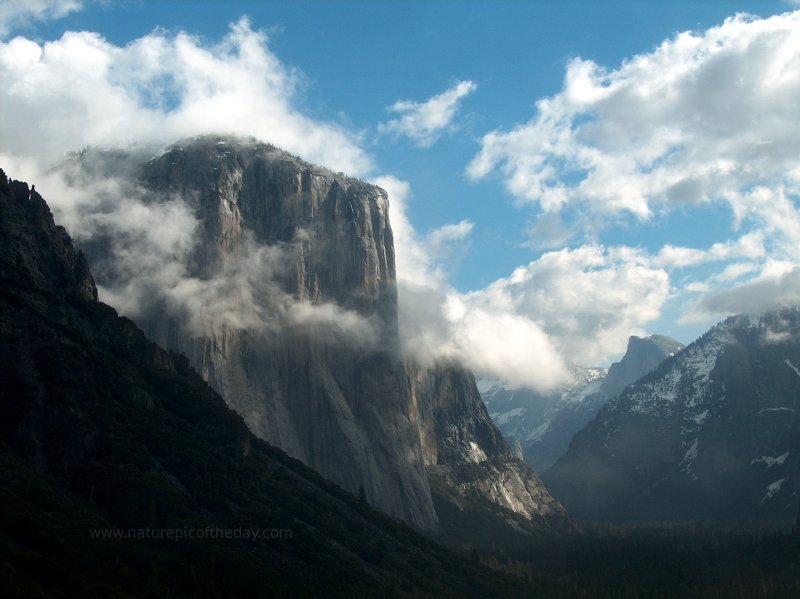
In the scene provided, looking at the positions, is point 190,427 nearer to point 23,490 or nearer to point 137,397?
point 137,397

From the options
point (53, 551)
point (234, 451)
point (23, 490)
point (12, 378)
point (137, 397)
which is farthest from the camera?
point (234, 451)

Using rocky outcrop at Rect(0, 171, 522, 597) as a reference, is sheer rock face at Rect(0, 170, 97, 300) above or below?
above

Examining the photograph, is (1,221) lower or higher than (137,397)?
higher

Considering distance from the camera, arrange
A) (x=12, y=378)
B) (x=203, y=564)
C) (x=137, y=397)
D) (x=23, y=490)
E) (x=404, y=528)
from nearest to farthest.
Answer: (x=23, y=490) → (x=203, y=564) → (x=12, y=378) → (x=137, y=397) → (x=404, y=528)

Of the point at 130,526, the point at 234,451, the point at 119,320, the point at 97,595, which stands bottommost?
the point at 97,595

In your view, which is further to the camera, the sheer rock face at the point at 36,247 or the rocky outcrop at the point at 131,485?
the sheer rock face at the point at 36,247

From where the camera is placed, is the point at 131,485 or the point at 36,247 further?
the point at 36,247

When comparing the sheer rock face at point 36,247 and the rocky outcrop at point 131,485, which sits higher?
the sheer rock face at point 36,247

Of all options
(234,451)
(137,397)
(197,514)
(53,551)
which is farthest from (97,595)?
(234,451)

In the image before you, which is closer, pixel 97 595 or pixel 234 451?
pixel 97 595

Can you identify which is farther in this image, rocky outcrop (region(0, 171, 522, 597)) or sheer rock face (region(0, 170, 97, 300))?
sheer rock face (region(0, 170, 97, 300))

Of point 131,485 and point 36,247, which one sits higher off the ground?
point 36,247
